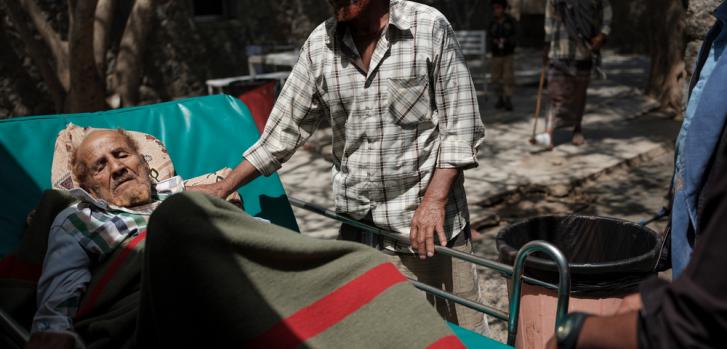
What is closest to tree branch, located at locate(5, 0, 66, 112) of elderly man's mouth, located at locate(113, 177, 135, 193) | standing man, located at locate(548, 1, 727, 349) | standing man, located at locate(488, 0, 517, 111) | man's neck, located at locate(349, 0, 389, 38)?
elderly man's mouth, located at locate(113, 177, 135, 193)

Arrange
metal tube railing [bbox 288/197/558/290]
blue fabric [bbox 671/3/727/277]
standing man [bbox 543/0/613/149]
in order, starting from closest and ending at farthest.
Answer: blue fabric [bbox 671/3/727/277], metal tube railing [bbox 288/197/558/290], standing man [bbox 543/0/613/149]

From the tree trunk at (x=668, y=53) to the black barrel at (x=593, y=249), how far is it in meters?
6.10

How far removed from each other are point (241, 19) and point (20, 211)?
7.99 m

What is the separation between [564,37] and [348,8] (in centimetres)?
515

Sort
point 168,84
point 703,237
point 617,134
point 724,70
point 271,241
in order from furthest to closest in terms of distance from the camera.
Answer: point 168,84 → point 617,134 → point 271,241 → point 724,70 → point 703,237

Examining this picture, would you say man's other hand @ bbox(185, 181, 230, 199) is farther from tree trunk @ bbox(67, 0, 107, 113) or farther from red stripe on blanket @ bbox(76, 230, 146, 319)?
tree trunk @ bbox(67, 0, 107, 113)

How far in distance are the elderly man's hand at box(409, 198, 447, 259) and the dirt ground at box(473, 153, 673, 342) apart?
7.70ft

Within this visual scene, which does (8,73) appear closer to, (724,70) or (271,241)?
(271,241)

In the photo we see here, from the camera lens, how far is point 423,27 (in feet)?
8.42

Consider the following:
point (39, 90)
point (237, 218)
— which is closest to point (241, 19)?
point (39, 90)

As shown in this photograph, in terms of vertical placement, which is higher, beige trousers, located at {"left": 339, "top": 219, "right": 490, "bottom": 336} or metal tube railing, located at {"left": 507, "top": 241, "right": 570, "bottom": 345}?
metal tube railing, located at {"left": 507, "top": 241, "right": 570, "bottom": 345}

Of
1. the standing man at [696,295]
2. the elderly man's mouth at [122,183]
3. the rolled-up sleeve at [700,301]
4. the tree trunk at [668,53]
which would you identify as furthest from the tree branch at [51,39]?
the tree trunk at [668,53]

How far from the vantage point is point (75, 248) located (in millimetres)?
2422

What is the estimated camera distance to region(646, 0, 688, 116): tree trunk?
8734 millimetres
